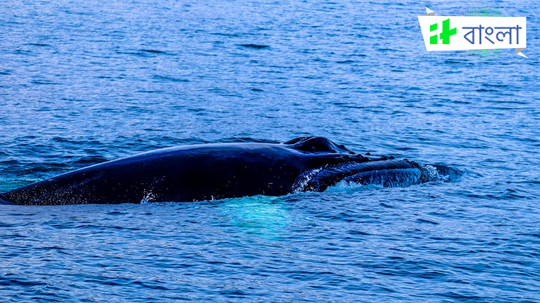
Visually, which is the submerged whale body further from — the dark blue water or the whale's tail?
the dark blue water

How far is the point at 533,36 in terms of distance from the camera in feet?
142

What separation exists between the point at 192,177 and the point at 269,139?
27.7 feet

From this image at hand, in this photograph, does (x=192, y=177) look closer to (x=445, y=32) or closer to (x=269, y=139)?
(x=269, y=139)

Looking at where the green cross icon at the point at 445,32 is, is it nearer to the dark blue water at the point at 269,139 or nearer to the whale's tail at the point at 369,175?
the dark blue water at the point at 269,139

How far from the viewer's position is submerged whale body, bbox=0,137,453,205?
12953mm

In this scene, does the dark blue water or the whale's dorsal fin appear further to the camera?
the whale's dorsal fin

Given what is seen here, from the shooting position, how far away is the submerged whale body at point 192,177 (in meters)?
13.0

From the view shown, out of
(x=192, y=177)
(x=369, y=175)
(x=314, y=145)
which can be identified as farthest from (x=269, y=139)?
(x=192, y=177)

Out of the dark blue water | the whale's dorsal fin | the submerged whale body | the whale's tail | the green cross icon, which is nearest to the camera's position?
the dark blue water

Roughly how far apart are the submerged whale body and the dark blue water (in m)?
0.20

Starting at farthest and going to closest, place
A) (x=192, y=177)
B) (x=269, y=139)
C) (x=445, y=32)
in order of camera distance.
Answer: (x=445, y=32), (x=269, y=139), (x=192, y=177)

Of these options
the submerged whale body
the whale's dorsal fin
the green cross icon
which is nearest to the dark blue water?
the submerged whale body

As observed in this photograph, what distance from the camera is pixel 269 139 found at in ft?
70.3

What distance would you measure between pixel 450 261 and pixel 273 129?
11.8 metres
